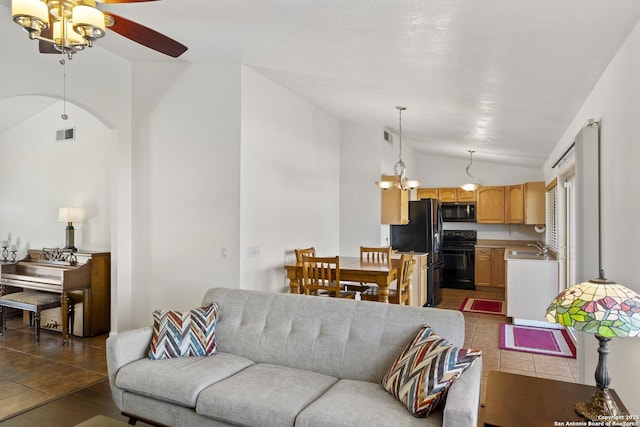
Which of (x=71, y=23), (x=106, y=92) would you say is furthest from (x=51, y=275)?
(x=71, y=23)

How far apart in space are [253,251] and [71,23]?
2707 millimetres

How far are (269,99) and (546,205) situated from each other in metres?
5.27

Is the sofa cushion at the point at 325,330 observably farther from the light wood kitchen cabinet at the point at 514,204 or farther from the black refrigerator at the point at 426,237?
the light wood kitchen cabinet at the point at 514,204

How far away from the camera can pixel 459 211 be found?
27.5ft

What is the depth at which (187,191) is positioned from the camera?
14.5ft

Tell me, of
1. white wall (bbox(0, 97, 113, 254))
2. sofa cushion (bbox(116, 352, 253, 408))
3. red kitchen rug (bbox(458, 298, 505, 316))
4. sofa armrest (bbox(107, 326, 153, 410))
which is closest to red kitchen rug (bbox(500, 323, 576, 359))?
red kitchen rug (bbox(458, 298, 505, 316))

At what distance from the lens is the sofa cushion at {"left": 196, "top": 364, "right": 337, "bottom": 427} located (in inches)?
82.6

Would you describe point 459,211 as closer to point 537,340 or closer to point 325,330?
point 537,340

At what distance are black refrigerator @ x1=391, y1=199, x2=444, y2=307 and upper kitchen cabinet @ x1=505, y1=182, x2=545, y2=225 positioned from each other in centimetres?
191

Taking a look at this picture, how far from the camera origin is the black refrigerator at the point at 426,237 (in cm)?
639

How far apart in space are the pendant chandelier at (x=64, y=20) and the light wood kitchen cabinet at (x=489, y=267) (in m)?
7.48

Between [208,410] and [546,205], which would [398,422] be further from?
[546,205]

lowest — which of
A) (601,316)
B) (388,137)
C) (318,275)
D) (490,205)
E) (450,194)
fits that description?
(318,275)

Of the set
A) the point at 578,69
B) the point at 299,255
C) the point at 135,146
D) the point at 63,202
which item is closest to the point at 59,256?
the point at 63,202
